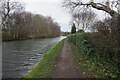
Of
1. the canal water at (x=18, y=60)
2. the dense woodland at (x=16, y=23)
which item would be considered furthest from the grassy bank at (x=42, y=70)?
the dense woodland at (x=16, y=23)

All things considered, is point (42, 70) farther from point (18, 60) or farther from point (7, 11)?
point (7, 11)

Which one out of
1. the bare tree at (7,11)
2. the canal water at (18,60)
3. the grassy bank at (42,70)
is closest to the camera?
the grassy bank at (42,70)

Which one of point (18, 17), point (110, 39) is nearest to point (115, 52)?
point (110, 39)

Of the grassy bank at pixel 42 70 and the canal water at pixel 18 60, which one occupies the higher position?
the grassy bank at pixel 42 70

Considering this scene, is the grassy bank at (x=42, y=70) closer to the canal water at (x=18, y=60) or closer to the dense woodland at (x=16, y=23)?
the canal water at (x=18, y=60)

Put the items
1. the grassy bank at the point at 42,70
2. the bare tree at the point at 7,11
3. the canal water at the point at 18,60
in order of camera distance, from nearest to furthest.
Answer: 1. the grassy bank at the point at 42,70
2. the canal water at the point at 18,60
3. the bare tree at the point at 7,11

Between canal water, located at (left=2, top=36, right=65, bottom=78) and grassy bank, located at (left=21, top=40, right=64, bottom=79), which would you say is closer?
grassy bank, located at (left=21, top=40, right=64, bottom=79)

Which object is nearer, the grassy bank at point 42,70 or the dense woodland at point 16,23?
the grassy bank at point 42,70

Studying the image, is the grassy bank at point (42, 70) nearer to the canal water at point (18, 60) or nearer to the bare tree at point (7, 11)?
the canal water at point (18, 60)

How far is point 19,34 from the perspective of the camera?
71.0m

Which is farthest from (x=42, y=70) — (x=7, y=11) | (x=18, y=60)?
(x=7, y=11)

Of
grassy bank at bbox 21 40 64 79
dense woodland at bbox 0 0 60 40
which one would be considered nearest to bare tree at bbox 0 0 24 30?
dense woodland at bbox 0 0 60 40

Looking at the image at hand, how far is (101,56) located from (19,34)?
198 ft

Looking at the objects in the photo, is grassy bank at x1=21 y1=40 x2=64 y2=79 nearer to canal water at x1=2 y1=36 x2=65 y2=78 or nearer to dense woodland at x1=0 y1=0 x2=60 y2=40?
canal water at x1=2 y1=36 x2=65 y2=78
